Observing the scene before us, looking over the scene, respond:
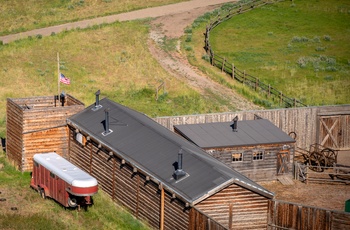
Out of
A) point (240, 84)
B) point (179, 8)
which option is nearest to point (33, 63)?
point (240, 84)

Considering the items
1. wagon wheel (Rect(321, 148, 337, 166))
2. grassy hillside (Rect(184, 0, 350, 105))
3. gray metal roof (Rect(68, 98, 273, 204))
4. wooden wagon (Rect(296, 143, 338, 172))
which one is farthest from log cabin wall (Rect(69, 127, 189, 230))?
grassy hillside (Rect(184, 0, 350, 105))

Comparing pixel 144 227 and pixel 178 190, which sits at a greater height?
pixel 178 190

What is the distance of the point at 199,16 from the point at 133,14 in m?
6.38

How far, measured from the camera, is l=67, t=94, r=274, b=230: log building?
39062 millimetres

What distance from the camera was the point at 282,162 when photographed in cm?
5012

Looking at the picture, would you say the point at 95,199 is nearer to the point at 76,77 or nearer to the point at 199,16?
the point at 76,77

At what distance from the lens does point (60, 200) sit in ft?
142

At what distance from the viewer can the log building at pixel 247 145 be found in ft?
159

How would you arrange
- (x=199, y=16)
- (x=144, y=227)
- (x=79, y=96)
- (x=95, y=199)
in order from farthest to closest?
(x=199, y=16)
(x=79, y=96)
(x=95, y=199)
(x=144, y=227)

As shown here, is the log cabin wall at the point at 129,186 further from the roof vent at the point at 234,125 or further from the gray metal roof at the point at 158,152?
the roof vent at the point at 234,125

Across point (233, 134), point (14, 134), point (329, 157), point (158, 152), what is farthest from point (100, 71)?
point (158, 152)

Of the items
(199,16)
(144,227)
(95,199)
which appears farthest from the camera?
(199,16)

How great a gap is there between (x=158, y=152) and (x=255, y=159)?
8.24 m

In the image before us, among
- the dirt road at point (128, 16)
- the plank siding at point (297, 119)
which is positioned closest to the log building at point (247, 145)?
the plank siding at point (297, 119)
